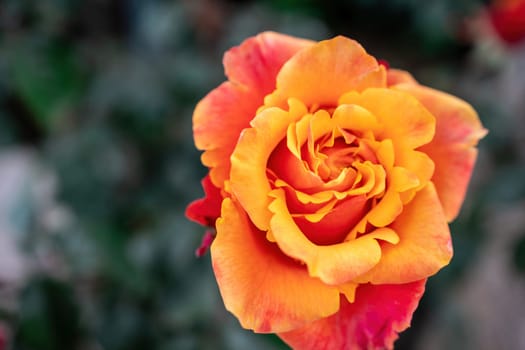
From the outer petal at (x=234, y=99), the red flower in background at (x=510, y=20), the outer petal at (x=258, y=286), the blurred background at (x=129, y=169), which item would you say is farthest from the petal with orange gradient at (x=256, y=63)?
the red flower in background at (x=510, y=20)

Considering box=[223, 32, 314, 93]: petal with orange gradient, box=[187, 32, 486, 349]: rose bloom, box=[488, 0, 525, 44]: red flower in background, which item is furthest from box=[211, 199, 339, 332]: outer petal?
box=[488, 0, 525, 44]: red flower in background

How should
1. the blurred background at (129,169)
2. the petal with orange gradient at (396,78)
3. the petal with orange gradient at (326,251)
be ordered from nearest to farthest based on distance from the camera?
the petal with orange gradient at (326,251), the petal with orange gradient at (396,78), the blurred background at (129,169)

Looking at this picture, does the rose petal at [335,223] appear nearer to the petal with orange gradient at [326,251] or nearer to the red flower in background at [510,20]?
the petal with orange gradient at [326,251]

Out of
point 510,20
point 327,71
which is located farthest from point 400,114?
point 510,20

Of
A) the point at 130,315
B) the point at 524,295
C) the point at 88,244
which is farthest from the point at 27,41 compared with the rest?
the point at 524,295

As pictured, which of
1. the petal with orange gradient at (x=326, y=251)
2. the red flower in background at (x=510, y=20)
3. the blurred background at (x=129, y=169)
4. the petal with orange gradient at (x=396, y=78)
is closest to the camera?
the petal with orange gradient at (x=326, y=251)

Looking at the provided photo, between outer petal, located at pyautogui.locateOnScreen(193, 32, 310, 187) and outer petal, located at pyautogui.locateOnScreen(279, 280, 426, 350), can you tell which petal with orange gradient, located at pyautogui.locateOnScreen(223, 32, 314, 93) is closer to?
outer petal, located at pyautogui.locateOnScreen(193, 32, 310, 187)

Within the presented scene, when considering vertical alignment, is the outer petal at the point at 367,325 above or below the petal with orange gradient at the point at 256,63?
below

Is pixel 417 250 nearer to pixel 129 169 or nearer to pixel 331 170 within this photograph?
pixel 331 170

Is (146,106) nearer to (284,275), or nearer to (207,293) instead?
(207,293)
